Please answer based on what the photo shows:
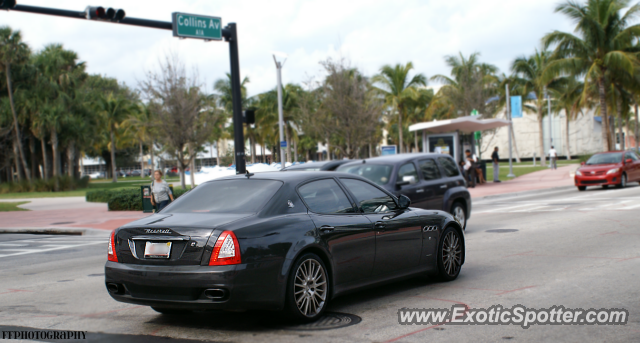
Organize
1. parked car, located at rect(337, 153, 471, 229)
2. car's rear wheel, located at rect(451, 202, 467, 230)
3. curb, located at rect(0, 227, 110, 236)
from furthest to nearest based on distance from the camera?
1. curb, located at rect(0, 227, 110, 236)
2. car's rear wheel, located at rect(451, 202, 467, 230)
3. parked car, located at rect(337, 153, 471, 229)

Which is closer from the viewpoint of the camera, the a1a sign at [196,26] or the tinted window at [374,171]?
the tinted window at [374,171]

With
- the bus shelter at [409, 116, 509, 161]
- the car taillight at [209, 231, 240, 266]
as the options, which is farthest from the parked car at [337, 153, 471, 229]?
the bus shelter at [409, 116, 509, 161]

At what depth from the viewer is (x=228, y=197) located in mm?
6047

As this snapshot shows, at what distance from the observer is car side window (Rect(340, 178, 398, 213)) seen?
6.68 m

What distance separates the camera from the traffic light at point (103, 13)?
14312 mm

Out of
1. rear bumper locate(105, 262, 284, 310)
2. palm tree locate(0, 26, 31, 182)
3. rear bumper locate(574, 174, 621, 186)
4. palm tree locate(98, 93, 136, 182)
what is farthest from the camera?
palm tree locate(98, 93, 136, 182)

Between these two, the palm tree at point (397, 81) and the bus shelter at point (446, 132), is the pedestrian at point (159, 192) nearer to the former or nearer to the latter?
the bus shelter at point (446, 132)

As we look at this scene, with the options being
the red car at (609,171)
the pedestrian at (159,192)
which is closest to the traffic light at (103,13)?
the pedestrian at (159,192)

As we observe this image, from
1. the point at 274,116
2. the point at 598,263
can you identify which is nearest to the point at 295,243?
the point at 598,263

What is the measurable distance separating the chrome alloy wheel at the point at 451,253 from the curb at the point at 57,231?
1137 cm

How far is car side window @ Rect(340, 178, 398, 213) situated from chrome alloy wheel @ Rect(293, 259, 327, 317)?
3.53 ft

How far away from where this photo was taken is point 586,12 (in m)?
36.7

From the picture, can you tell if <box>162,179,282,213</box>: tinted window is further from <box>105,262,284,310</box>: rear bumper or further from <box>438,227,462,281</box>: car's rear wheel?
<box>438,227,462,281</box>: car's rear wheel

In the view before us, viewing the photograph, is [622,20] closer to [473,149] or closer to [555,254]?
[473,149]
